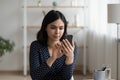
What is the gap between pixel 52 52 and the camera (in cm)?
143

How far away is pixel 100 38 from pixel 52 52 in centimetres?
346

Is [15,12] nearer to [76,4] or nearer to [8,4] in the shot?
[8,4]

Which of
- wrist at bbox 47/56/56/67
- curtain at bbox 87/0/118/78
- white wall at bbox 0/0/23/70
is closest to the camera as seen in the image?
wrist at bbox 47/56/56/67

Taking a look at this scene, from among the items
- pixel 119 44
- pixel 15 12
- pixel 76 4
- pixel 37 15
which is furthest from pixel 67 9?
pixel 119 44

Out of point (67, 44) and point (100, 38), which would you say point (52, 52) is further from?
point (100, 38)

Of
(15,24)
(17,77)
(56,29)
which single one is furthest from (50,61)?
(15,24)

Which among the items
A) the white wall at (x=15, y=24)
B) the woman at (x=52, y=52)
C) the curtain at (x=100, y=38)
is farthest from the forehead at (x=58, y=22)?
the white wall at (x=15, y=24)

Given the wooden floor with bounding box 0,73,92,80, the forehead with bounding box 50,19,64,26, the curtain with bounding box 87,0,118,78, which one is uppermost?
the forehead with bounding box 50,19,64,26

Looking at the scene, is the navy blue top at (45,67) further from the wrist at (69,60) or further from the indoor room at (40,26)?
the indoor room at (40,26)

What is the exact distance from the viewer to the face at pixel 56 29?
1.39 metres

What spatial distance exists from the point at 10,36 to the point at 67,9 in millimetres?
1250

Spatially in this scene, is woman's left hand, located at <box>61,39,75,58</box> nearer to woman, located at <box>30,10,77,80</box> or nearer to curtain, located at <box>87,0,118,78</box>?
woman, located at <box>30,10,77,80</box>

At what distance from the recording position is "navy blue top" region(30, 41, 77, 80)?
140cm

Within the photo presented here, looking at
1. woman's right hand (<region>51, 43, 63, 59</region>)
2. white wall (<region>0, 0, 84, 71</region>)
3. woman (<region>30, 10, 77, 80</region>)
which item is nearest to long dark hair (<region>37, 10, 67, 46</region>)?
woman (<region>30, 10, 77, 80</region>)
